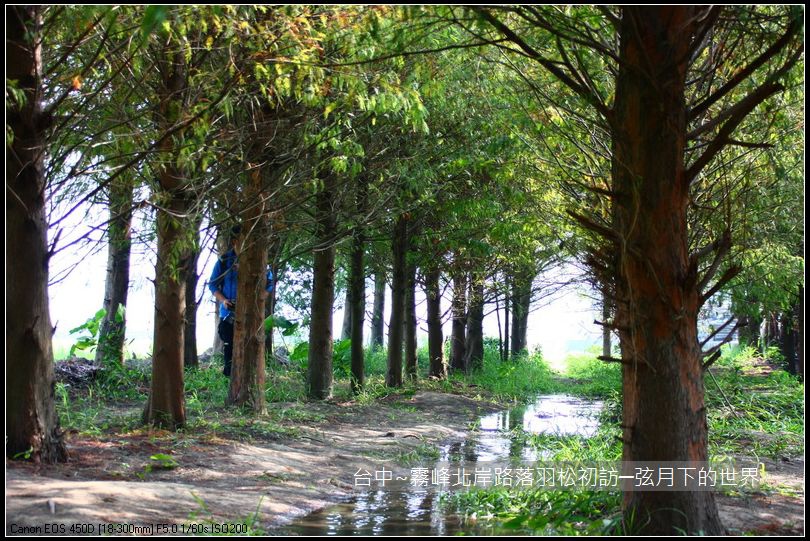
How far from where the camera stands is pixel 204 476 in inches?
269

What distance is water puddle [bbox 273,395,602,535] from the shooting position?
564cm

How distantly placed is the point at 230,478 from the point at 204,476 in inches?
8.9

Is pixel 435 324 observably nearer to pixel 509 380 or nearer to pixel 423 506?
pixel 509 380

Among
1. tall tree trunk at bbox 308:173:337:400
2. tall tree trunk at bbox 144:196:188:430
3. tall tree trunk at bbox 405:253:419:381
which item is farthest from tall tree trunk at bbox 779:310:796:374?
tall tree trunk at bbox 144:196:188:430

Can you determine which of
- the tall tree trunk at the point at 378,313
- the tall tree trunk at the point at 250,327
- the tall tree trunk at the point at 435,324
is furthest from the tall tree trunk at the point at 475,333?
the tall tree trunk at the point at 250,327

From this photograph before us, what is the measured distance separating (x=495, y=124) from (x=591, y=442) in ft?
17.7

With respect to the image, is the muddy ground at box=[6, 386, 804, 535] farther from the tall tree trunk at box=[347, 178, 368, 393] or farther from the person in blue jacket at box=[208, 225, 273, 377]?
the tall tree trunk at box=[347, 178, 368, 393]

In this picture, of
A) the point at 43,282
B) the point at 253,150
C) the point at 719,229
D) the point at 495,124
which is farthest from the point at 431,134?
the point at 43,282

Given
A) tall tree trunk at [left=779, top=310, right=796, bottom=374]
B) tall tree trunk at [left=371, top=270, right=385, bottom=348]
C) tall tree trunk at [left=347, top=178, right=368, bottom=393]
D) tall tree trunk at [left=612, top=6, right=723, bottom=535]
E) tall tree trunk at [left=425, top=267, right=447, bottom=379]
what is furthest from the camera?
tall tree trunk at [left=371, top=270, right=385, bottom=348]

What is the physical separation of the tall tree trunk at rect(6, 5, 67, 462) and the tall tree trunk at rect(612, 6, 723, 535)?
4.46 metres

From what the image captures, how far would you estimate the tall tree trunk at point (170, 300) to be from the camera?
8164 millimetres

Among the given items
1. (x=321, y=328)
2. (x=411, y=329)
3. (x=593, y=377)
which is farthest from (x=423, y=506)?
(x=593, y=377)

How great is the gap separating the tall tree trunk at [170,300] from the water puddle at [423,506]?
2623mm

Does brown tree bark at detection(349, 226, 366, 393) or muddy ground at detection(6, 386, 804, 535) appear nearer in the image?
muddy ground at detection(6, 386, 804, 535)
